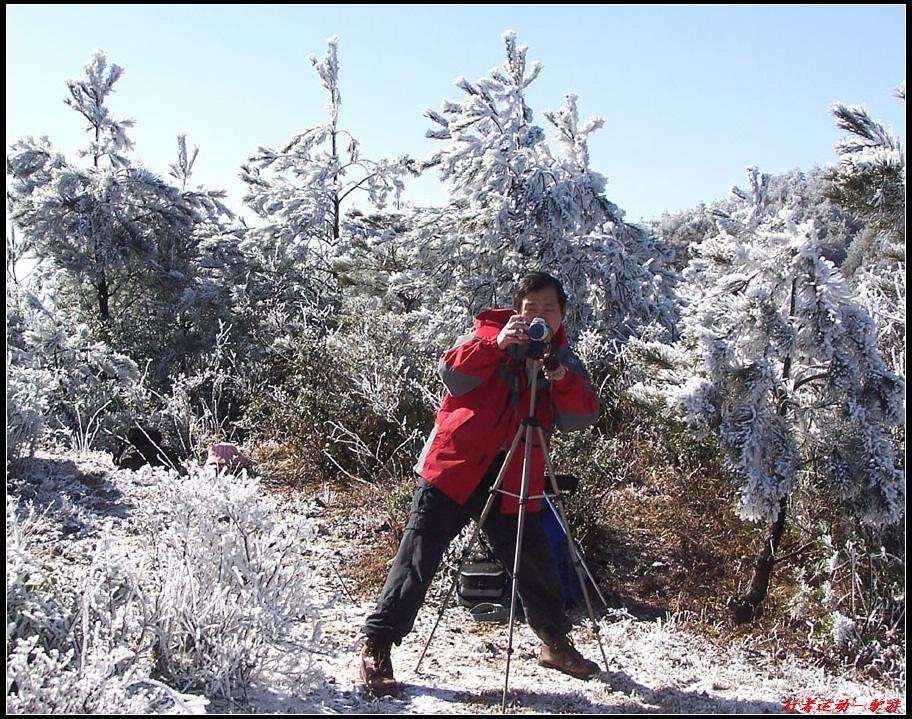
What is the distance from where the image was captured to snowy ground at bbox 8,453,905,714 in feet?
9.91

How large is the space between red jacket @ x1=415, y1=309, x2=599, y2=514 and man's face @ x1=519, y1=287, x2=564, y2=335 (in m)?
0.10

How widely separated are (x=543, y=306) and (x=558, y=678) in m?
1.47

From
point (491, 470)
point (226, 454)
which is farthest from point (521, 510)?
point (226, 454)

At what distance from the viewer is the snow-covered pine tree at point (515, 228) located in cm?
704

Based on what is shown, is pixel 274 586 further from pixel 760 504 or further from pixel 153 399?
pixel 153 399

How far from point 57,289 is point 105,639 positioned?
9.67 metres

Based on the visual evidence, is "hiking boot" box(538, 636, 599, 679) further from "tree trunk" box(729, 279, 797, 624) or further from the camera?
the camera

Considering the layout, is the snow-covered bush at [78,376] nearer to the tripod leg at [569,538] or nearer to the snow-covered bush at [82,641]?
the snow-covered bush at [82,641]

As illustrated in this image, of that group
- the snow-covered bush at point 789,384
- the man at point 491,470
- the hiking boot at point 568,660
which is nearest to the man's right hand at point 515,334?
the man at point 491,470

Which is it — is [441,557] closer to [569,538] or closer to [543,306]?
[569,538]

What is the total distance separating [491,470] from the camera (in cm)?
331

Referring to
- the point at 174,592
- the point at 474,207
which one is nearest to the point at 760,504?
the point at 174,592

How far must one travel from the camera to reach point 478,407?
3.21 m

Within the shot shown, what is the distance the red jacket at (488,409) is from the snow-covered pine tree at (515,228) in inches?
146
